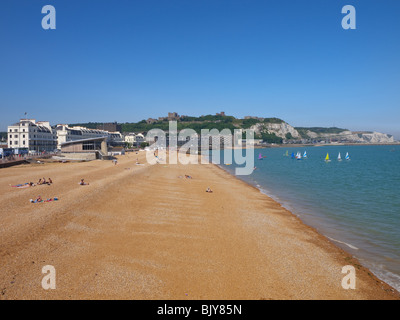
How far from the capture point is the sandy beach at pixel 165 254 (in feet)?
25.6

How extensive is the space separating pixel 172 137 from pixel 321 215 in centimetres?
15303

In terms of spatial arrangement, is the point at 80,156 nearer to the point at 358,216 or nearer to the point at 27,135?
Result: the point at 27,135

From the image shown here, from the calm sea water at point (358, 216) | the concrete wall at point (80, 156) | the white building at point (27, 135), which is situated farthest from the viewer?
the white building at point (27, 135)

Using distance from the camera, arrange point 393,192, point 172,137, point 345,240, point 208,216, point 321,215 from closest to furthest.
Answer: point 345,240, point 208,216, point 321,215, point 393,192, point 172,137

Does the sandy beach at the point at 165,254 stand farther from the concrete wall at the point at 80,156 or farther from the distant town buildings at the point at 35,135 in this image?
the distant town buildings at the point at 35,135

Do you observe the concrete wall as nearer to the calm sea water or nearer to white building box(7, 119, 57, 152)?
white building box(7, 119, 57, 152)

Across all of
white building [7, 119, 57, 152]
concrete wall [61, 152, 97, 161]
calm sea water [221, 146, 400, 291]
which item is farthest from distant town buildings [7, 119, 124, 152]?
calm sea water [221, 146, 400, 291]

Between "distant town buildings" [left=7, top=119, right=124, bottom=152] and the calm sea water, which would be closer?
the calm sea water

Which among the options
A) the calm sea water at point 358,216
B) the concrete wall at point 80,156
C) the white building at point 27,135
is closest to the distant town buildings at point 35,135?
the white building at point 27,135

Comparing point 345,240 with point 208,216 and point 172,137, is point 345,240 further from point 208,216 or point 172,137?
point 172,137

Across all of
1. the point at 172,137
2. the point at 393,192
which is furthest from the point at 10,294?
the point at 172,137

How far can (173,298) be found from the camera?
24.3 ft

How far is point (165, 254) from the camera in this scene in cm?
1013

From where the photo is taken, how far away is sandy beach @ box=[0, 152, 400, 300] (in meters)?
7.80
